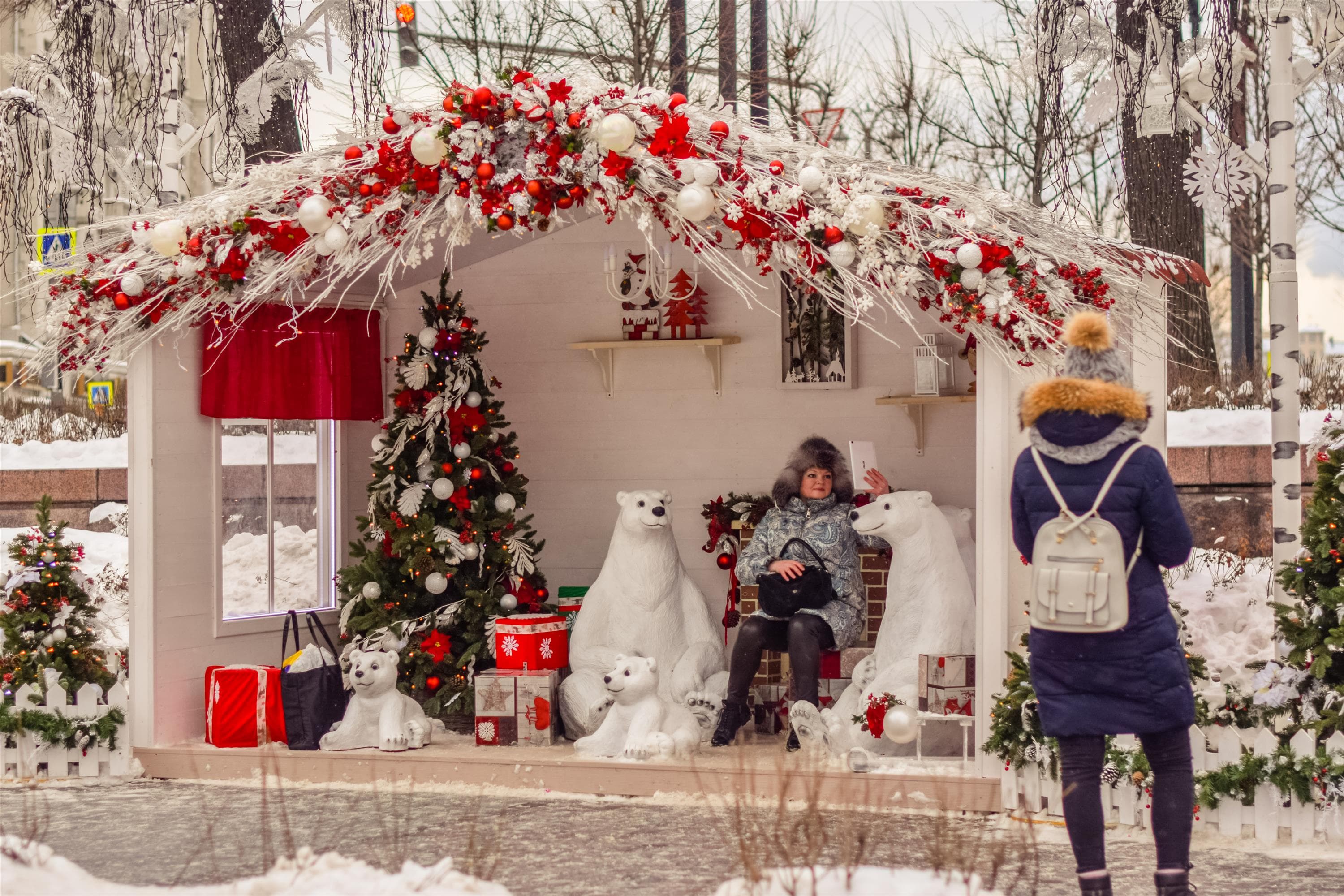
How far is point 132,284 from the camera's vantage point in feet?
18.6

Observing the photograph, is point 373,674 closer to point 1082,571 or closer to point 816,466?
point 816,466

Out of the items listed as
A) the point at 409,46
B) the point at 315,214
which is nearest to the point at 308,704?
the point at 315,214

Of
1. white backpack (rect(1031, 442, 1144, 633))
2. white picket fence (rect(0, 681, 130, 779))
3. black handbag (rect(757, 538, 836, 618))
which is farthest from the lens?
black handbag (rect(757, 538, 836, 618))

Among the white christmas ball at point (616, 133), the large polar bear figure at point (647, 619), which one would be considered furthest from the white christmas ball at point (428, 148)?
the large polar bear figure at point (647, 619)

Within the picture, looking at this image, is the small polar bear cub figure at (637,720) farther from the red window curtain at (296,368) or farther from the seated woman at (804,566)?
the red window curtain at (296,368)

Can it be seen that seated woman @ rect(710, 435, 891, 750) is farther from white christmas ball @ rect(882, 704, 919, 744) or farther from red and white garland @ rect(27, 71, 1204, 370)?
red and white garland @ rect(27, 71, 1204, 370)

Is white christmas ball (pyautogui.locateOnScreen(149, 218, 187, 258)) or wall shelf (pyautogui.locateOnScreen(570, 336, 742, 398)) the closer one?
white christmas ball (pyautogui.locateOnScreen(149, 218, 187, 258))

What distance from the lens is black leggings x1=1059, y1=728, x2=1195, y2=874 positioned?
3.74 m

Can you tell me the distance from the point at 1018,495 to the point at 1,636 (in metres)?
4.91

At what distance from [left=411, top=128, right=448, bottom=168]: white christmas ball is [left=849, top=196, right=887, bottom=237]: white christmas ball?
4.97 ft

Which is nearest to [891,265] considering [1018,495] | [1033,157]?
[1018,495]

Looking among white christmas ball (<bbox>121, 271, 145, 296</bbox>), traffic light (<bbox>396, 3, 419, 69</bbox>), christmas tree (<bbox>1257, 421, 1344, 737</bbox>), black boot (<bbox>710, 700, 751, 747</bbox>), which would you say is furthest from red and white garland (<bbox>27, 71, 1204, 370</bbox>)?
traffic light (<bbox>396, 3, 419, 69</bbox>)

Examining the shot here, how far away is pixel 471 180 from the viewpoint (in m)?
5.23

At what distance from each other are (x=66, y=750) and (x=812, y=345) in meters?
3.94
